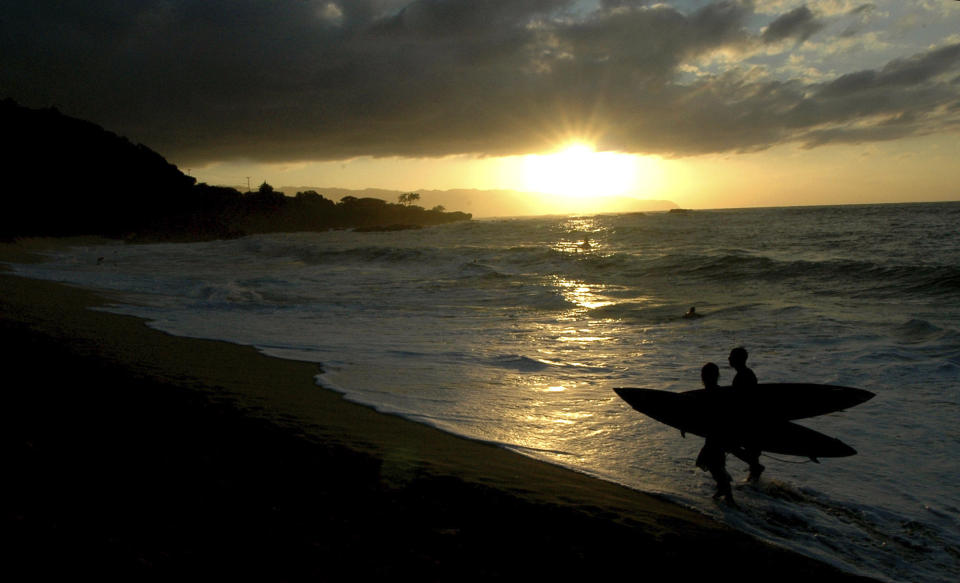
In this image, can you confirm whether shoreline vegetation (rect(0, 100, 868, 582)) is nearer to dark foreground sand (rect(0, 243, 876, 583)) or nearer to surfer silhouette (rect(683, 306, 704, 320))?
dark foreground sand (rect(0, 243, 876, 583))

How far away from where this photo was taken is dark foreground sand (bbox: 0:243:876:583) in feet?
10.7

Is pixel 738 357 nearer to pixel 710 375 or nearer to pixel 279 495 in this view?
pixel 710 375

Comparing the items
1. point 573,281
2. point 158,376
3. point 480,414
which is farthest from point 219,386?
point 573,281

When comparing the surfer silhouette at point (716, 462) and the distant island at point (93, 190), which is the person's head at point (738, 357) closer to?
the surfer silhouette at point (716, 462)

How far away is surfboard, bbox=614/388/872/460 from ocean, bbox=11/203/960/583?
1.35ft

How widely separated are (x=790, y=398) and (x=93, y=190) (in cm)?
10147

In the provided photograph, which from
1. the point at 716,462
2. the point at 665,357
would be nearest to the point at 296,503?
the point at 716,462

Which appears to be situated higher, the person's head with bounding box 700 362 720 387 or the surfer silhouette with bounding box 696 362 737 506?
the person's head with bounding box 700 362 720 387

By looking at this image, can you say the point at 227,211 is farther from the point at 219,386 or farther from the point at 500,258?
the point at 219,386

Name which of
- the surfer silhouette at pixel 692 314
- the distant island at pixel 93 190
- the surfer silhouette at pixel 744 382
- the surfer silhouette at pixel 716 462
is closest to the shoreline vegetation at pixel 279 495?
the surfer silhouette at pixel 716 462

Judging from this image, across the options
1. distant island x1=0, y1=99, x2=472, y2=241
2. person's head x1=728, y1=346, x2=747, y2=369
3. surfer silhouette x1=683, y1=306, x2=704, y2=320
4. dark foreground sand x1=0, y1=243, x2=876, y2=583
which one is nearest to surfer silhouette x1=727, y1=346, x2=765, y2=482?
person's head x1=728, y1=346, x2=747, y2=369

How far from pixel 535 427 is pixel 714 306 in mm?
11393

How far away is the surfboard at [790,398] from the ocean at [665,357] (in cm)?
68

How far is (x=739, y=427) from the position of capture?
5027 millimetres
